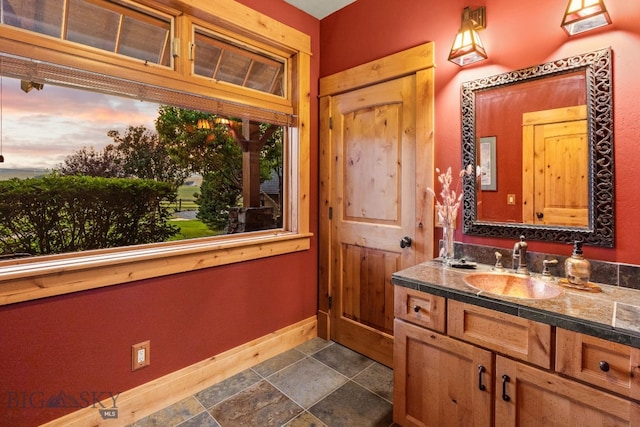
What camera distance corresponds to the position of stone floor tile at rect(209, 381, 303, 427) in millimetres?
1723

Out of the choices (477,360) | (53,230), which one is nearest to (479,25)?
(477,360)

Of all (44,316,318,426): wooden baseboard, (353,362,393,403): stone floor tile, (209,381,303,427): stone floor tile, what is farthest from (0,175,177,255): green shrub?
(353,362,393,403): stone floor tile

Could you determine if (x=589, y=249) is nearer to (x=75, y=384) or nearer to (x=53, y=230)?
(x=75, y=384)

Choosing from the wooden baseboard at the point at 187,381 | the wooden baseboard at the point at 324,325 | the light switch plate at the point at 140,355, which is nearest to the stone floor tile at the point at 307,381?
the wooden baseboard at the point at 187,381

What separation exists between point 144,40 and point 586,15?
2312mm

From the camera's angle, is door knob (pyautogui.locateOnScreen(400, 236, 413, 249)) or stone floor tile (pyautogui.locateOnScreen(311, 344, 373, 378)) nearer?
door knob (pyautogui.locateOnScreen(400, 236, 413, 249))

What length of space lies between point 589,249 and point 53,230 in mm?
2758

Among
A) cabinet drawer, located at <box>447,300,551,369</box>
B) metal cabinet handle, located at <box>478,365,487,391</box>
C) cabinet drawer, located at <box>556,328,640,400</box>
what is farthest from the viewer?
metal cabinet handle, located at <box>478,365,487,391</box>

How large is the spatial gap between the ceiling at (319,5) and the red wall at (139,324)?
5cm

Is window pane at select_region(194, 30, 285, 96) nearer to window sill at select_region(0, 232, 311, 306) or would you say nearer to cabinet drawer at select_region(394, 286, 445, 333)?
window sill at select_region(0, 232, 311, 306)

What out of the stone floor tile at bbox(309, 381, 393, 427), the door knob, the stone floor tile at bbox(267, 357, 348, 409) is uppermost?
the door knob

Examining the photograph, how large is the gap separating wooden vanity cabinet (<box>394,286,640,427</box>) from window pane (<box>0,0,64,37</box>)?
221cm

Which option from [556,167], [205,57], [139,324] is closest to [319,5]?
[205,57]

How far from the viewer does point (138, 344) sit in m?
1.77
